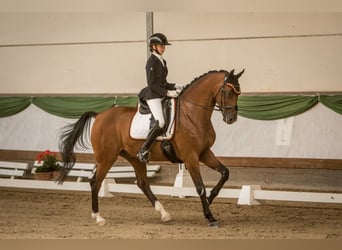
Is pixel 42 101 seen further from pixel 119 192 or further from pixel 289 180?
pixel 289 180

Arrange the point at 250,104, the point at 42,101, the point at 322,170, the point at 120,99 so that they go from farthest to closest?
the point at 42,101 → the point at 120,99 → the point at 250,104 → the point at 322,170

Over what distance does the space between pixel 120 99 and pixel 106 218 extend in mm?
2901

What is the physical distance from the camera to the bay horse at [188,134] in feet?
16.5

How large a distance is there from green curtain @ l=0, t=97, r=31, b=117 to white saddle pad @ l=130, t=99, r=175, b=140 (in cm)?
412

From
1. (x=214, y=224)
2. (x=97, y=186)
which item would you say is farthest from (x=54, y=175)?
(x=214, y=224)

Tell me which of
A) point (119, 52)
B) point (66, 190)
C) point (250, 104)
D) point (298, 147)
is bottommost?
point (66, 190)

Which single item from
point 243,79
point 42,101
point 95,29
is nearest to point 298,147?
point 243,79

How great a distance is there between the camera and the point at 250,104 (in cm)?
757

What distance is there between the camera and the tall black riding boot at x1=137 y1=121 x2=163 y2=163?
5129 mm

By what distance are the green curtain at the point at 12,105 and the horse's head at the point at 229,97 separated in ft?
16.0

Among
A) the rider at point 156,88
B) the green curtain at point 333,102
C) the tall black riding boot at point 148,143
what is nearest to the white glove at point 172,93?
the rider at point 156,88

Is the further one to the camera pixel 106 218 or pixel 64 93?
pixel 64 93

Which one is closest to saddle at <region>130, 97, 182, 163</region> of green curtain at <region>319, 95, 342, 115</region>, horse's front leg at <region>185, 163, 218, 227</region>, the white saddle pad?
the white saddle pad

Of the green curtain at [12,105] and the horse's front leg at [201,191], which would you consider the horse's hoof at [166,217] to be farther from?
the green curtain at [12,105]
